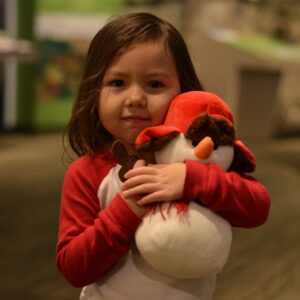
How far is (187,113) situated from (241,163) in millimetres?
108

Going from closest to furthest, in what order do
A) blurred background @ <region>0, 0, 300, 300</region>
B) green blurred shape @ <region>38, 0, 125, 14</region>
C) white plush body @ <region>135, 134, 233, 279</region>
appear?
white plush body @ <region>135, 134, 233, 279</region> < blurred background @ <region>0, 0, 300, 300</region> < green blurred shape @ <region>38, 0, 125, 14</region>

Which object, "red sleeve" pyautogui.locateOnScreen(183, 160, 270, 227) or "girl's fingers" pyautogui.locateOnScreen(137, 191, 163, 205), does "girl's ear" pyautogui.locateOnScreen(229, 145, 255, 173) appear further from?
"girl's fingers" pyautogui.locateOnScreen(137, 191, 163, 205)

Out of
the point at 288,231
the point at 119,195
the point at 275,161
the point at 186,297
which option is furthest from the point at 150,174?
the point at 275,161

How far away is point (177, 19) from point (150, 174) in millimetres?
4428

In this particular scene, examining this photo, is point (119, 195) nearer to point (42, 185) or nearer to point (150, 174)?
point (150, 174)

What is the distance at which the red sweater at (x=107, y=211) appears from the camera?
2.06ft

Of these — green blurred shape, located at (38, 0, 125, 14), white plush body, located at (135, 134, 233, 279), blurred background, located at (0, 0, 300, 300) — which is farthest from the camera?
green blurred shape, located at (38, 0, 125, 14)

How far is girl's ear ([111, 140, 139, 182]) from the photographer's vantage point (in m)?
0.68

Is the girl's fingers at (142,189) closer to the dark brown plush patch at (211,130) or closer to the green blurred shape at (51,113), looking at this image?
the dark brown plush patch at (211,130)

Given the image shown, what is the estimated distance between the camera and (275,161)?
328cm

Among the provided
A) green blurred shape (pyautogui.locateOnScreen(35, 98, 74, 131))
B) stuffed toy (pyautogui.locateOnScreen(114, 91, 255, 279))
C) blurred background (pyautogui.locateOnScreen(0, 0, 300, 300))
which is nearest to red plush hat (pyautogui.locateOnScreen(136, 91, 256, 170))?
stuffed toy (pyautogui.locateOnScreen(114, 91, 255, 279))

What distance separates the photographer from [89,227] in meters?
0.68

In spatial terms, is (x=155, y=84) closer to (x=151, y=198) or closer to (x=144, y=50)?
Answer: (x=144, y=50)

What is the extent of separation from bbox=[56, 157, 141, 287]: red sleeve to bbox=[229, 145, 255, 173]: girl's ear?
16 centimetres
